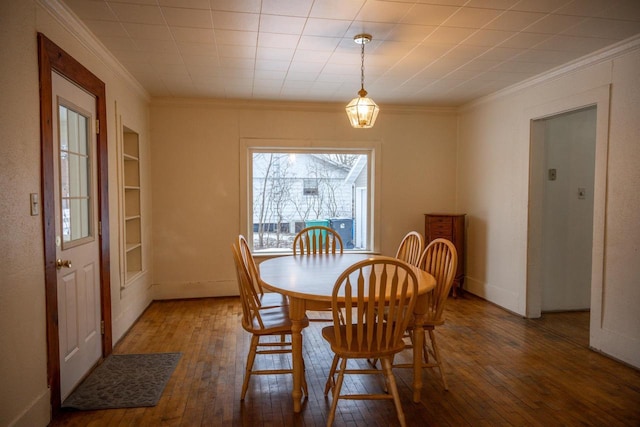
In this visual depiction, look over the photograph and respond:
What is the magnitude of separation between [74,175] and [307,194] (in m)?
2.96

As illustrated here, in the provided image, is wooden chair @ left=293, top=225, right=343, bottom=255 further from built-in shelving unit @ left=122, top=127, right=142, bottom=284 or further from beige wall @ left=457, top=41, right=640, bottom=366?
beige wall @ left=457, top=41, right=640, bottom=366

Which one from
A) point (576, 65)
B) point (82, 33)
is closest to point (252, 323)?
point (82, 33)

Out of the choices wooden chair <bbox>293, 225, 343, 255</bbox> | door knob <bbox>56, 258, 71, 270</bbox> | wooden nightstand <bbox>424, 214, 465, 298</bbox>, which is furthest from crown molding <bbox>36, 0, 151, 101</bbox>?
wooden nightstand <bbox>424, 214, 465, 298</bbox>

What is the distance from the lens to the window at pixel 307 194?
16.8ft

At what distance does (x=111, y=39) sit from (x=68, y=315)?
6.26ft

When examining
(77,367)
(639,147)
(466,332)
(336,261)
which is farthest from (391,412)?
(639,147)

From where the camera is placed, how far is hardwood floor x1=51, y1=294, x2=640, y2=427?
7.52 feet

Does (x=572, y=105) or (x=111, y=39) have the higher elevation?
(x=111, y=39)

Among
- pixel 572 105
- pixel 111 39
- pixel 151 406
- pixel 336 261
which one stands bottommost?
pixel 151 406

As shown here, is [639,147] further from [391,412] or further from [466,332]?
[391,412]

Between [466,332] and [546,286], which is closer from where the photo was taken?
[466,332]

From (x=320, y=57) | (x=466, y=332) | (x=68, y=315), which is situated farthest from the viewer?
(x=466, y=332)

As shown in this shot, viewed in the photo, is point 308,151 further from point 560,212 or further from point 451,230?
point 560,212

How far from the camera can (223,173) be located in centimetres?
488
